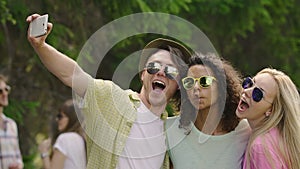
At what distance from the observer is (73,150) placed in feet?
19.9

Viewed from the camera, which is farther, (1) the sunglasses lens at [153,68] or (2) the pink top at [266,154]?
(1) the sunglasses lens at [153,68]

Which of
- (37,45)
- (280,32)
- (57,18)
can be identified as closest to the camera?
(37,45)

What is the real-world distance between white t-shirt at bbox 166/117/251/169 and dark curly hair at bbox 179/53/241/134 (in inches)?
2.9

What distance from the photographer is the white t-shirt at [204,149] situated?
4.26 m

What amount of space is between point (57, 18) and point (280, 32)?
148 inches

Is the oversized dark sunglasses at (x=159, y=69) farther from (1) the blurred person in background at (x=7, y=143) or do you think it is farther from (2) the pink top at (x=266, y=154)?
(1) the blurred person in background at (x=7, y=143)

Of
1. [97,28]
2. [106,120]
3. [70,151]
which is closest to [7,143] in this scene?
[70,151]

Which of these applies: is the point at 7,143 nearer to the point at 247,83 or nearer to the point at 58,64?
the point at 58,64

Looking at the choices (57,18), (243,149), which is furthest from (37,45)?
(57,18)

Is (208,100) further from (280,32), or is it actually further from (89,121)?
(280,32)

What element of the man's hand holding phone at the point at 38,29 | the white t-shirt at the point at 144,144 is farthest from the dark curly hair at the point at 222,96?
the man's hand holding phone at the point at 38,29

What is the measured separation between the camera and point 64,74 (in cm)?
403

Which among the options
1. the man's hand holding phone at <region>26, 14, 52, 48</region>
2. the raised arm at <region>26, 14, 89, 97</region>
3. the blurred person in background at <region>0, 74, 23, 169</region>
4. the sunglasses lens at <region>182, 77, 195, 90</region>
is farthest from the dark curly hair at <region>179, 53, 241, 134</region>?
the blurred person in background at <region>0, 74, 23, 169</region>

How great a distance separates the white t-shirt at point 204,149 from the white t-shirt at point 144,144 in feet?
0.25
